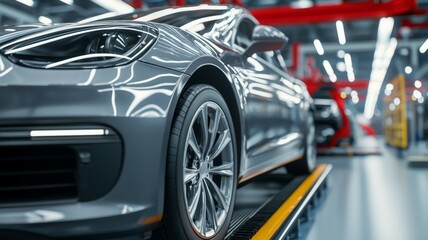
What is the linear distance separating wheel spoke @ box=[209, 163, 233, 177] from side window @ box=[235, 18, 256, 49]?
100cm

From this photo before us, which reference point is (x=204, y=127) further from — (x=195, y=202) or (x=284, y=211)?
(x=284, y=211)

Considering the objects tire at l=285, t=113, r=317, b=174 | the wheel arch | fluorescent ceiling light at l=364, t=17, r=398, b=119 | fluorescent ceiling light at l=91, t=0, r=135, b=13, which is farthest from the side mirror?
fluorescent ceiling light at l=364, t=17, r=398, b=119

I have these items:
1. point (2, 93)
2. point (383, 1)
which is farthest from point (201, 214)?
point (383, 1)

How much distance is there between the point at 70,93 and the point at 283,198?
6.97 feet

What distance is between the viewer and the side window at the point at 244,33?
9.80ft

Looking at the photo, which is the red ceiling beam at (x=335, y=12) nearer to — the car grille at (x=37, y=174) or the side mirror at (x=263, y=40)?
the side mirror at (x=263, y=40)

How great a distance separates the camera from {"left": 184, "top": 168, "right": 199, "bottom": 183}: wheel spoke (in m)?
1.79

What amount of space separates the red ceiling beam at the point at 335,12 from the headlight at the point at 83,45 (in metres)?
7.53

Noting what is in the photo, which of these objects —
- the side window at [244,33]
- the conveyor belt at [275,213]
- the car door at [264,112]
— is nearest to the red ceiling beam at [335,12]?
the conveyor belt at [275,213]

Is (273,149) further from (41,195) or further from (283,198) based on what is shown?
(41,195)

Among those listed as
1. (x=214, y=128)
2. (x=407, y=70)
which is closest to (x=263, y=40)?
(x=214, y=128)

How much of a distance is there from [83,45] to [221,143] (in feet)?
2.44

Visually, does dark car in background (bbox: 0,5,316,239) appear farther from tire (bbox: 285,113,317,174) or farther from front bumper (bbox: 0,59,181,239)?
tire (bbox: 285,113,317,174)

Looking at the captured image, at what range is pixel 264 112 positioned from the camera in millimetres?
2789
